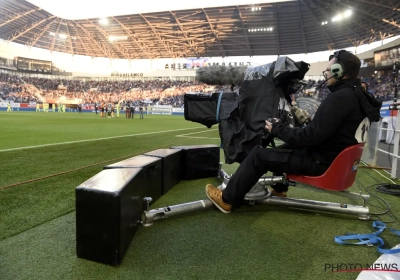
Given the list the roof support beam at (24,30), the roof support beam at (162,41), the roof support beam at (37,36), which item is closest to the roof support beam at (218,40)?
the roof support beam at (162,41)

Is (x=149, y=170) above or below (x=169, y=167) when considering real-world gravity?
above

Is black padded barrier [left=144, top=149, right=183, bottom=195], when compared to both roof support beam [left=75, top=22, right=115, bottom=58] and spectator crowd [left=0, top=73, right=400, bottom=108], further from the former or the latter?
roof support beam [left=75, top=22, right=115, bottom=58]

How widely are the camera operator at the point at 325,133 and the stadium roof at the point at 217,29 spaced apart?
2820 cm

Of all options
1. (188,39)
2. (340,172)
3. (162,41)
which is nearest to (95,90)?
(162,41)

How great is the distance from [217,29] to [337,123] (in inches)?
1488

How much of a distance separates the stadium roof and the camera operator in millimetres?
28202

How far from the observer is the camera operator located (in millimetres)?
2186

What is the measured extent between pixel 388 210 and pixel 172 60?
4986 cm

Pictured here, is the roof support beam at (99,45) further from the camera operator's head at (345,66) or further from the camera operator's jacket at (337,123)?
the camera operator's jacket at (337,123)

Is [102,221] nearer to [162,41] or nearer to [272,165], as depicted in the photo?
[272,165]

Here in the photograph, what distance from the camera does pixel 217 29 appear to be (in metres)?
37.2

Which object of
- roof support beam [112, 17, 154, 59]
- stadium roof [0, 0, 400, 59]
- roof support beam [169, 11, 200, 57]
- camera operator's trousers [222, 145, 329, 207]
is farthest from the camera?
roof support beam [112, 17, 154, 59]

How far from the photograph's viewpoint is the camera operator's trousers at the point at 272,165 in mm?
2406

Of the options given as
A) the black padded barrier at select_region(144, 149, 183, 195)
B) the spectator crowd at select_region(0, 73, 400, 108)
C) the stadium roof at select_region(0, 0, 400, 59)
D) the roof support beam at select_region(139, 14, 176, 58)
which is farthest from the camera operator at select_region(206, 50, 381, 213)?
the spectator crowd at select_region(0, 73, 400, 108)
